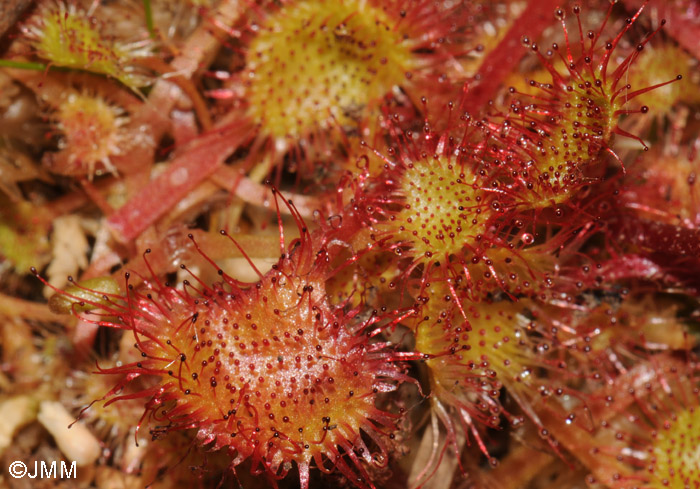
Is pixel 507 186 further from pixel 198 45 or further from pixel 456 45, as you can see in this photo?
pixel 198 45

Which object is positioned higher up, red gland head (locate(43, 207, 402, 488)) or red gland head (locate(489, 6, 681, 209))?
red gland head (locate(489, 6, 681, 209))

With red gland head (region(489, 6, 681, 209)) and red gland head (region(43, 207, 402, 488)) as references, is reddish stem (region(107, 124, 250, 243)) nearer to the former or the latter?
red gland head (region(43, 207, 402, 488))

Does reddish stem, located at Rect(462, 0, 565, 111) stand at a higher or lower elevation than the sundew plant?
higher

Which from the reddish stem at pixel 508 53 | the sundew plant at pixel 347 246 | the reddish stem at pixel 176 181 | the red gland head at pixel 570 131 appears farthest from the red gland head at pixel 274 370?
the reddish stem at pixel 508 53

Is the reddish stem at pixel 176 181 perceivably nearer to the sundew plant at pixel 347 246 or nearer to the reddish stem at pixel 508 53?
the sundew plant at pixel 347 246

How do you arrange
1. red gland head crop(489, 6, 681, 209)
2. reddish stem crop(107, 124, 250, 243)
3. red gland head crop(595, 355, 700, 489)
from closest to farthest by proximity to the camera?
red gland head crop(489, 6, 681, 209), red gland head crop(595, 355, 700, 489), reddish stem crop(107, 124, 250, 243)

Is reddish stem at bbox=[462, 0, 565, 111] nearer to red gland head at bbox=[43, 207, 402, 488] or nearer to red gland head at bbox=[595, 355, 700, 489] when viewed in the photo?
red gland head at bbox=[43, 207, 402, 488]

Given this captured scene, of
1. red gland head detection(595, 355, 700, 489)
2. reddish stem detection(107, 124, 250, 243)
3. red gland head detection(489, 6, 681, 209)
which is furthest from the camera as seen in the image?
reddish stem detection(107, 124, 250, 243)

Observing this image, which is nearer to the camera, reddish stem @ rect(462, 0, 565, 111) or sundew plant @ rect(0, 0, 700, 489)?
sundew plant @ rect(0, 0, 700, 489)

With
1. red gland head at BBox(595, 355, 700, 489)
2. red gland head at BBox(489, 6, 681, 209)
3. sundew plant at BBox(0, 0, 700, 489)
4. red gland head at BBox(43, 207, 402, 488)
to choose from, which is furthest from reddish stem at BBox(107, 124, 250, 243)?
red gland head at BBox(595, 355, 700, 489)
